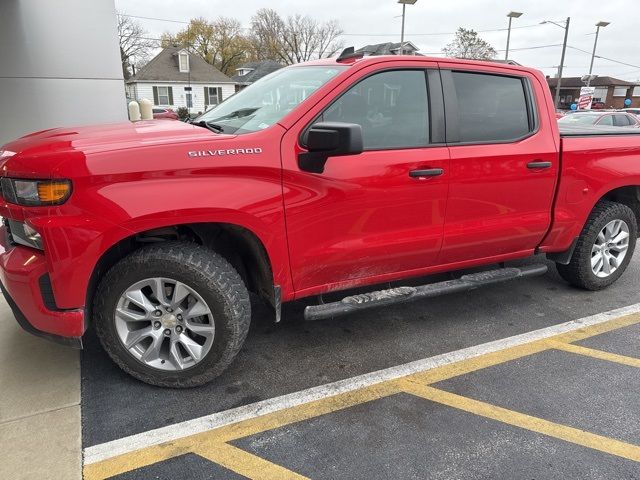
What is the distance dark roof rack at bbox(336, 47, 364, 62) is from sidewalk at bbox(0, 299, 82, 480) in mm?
2698

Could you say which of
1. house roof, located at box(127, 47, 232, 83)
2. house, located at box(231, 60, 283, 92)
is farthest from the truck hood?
house, located at box(231, 60, 283, 92)

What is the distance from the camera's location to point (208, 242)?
9.77 feet

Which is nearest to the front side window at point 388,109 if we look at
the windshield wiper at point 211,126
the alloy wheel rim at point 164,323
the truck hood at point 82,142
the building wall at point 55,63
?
the windshield wiper at point 211,126

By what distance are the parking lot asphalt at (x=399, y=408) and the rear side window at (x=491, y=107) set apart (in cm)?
148

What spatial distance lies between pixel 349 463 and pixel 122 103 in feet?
31.2

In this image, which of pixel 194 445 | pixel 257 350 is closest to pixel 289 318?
pixel 257 350

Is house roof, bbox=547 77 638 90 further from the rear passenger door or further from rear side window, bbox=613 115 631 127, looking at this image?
the rear passenger door

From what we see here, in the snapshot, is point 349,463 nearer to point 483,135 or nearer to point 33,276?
point 33,276

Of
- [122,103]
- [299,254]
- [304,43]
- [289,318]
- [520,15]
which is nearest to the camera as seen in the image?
[299,254]

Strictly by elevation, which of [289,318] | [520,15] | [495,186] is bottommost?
[289,318]

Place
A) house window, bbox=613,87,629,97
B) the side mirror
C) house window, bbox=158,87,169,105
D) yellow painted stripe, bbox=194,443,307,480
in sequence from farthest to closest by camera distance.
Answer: house window, bbox=613,87,629,97
house window, bbox=158,87,169,105
the side mirror
yellow painted stripe, bbox=194,443,307,480

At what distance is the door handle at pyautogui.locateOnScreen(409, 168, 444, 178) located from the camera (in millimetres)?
3121

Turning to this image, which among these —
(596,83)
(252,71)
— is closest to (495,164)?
(252,71)

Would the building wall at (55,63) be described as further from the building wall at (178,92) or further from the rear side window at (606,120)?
the building wall at (178,92)
